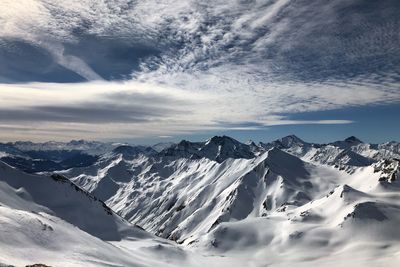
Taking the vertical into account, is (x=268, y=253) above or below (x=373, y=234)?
below

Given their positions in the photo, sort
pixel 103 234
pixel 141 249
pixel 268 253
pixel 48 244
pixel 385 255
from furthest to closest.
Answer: pixel 268 253, pixel 103 234, pixel 385 255, pixel 141 249, pixel 48 244

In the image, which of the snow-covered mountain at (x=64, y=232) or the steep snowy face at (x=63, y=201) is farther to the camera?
the steep snowy face at (x=63, y=201)

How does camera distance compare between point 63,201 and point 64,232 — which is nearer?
point 64,232

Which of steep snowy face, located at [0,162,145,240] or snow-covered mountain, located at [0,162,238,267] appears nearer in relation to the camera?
snow-covered mountain, located at [0,162,238,267]

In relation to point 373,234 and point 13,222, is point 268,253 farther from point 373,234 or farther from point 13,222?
point 13,222

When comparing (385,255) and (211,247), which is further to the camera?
(211,247)

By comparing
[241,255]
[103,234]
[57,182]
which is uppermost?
[57,182]

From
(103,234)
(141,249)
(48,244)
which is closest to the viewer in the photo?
(48,244)

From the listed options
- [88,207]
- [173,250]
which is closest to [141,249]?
[173,250]

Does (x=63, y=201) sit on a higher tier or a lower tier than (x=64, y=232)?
lower
